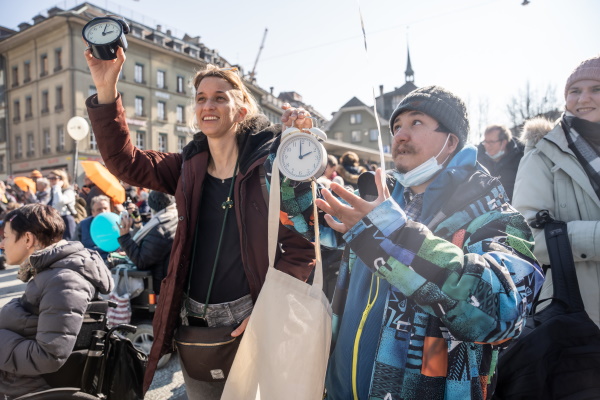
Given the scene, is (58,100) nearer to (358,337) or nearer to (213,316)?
(213,316)

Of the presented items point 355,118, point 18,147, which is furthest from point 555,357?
point 355,118

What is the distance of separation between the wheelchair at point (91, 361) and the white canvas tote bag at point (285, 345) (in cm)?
145

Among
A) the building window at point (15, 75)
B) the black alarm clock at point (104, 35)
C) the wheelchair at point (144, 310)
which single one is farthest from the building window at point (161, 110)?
the black alarm clock at point (104, 35)

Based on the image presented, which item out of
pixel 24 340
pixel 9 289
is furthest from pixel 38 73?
pixel 24 340

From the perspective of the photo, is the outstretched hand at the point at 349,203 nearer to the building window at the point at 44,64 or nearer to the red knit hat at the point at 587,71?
the red knit hat at the point at 587,71

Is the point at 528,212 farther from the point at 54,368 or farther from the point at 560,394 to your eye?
the point at 54,368

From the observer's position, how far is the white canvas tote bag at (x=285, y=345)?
1.23 meters

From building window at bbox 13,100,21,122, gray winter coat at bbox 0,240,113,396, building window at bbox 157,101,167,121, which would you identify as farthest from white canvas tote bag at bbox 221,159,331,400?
building window at bbox 13,100,21,122

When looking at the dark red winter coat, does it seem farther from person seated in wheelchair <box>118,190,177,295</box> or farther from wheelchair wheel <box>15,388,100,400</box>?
person seated in wheelchair <box>118,190,177,295</box>

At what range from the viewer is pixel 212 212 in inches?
79.8

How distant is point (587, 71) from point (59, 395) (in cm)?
332

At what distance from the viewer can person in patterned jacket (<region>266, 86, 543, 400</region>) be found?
1.04 metres

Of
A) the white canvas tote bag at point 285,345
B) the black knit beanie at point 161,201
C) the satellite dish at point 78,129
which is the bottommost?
the white canvas tote bag at point 285,345

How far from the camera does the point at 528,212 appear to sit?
2.17m
